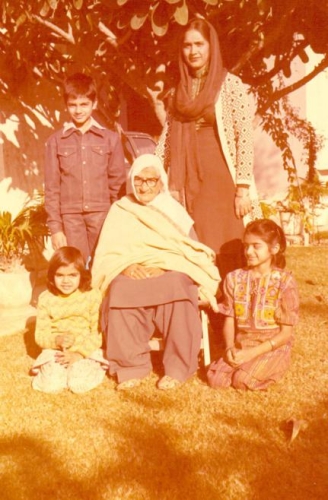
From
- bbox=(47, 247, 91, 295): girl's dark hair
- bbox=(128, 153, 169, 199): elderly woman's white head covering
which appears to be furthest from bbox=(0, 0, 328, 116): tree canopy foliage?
bbox=(47, 247, 91, 295): girl's dark hair

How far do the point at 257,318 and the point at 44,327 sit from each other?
1404 mm

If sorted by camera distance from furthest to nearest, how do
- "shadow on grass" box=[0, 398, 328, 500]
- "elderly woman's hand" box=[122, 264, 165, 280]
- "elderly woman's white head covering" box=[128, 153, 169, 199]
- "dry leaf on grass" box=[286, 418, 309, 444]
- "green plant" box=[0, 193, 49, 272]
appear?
"green plant" box=[0, 193, 49, 272], "elderly woman's white head covering" box=[128, 153, 169, 199], "elderly woman's hand" box=[122, 264, 165, 280], "dry leaf on grass" box=[286, 418, 309, 444], "shadow on grass" box=[0, 398, 328, 500]

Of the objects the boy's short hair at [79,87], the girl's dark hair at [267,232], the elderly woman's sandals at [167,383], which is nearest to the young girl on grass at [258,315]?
the girl's dark hair at [267,232]

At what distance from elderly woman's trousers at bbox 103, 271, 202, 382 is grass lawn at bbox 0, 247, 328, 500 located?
15 cm

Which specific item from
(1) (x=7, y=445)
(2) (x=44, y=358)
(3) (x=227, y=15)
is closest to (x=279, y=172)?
(3) (x=227, y=15)

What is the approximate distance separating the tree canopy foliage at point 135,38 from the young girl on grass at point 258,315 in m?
1.85

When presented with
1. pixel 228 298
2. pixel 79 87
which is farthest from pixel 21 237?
pixel 228 298

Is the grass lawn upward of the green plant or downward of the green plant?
downward

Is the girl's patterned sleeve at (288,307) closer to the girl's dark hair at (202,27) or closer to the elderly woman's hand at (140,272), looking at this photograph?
the elderly woman's hand at (140,272)

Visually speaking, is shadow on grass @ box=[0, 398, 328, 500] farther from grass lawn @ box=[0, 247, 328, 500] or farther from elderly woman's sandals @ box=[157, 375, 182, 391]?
elderly woman's sandals @ box=[157, 375, 182, 391]

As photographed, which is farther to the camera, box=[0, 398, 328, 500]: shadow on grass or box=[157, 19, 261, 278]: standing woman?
box=[157, 19, 261, 278]: standing woman

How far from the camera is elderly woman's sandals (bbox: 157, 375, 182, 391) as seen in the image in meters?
4.01

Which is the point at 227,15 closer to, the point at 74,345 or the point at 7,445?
the point at 74,345

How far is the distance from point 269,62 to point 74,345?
7468mm
